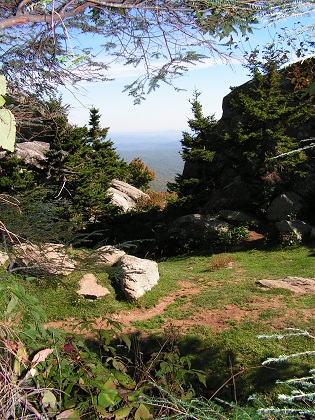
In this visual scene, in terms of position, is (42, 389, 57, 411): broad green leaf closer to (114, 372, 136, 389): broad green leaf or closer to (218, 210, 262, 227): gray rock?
(114, 372, 136, 389): broad green leaf

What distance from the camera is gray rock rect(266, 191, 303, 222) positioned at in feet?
45.7

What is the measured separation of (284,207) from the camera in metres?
14.1

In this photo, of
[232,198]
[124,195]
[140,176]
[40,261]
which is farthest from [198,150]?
[140,176]

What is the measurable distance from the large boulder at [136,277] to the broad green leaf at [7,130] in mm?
7181

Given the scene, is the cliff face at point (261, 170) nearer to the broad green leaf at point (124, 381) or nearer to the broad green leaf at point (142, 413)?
the broad green leaf at point (124, 381)

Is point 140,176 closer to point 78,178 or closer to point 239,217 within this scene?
point 78,178

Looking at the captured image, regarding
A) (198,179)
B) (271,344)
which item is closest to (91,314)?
(271,344)

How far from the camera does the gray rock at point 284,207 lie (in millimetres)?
13922

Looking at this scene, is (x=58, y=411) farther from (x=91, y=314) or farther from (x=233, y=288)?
(x=233, y=288)

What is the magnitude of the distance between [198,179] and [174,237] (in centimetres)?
359

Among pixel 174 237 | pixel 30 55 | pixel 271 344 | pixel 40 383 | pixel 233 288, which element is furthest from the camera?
pixel 174 237

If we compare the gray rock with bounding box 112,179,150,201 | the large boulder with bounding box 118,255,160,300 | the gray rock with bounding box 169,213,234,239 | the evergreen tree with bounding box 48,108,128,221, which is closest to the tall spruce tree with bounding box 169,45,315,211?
the gray rock with bounding box 169,213,234,239

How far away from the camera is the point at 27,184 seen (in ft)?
50.8

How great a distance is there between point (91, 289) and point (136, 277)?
121 centimetres
